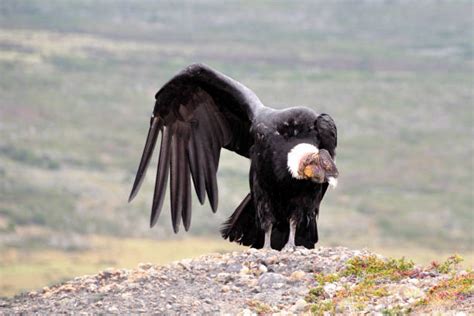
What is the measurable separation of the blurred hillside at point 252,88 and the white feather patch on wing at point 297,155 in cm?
4051

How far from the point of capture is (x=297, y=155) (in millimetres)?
16312

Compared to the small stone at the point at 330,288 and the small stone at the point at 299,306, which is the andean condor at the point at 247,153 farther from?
the small stone at the point at 299,306

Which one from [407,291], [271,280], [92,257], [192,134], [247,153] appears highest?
[192,134]

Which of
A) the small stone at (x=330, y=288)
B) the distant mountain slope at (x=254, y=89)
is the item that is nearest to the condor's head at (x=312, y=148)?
the small stone at (x=330, y=288)

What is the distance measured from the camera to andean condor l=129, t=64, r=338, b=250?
16.6 m

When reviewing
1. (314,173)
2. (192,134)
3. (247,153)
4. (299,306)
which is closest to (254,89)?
(192,134)

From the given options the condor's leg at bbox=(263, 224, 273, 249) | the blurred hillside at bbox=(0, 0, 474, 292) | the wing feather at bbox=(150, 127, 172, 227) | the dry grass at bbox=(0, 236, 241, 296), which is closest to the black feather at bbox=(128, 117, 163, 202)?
the wing feather at bbox=(150, 127, 172, 227)

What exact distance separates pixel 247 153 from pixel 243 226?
1132 mm

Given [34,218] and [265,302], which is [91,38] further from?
[265,302]

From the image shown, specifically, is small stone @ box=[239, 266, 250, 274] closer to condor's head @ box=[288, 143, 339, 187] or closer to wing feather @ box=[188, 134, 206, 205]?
condor's head @ box=[288, 143, 339, 187]

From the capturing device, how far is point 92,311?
14.1 metres

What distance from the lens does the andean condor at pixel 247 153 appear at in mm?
16578

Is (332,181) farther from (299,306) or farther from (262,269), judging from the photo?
(299,306)

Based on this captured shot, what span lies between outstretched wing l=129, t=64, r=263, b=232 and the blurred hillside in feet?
124
